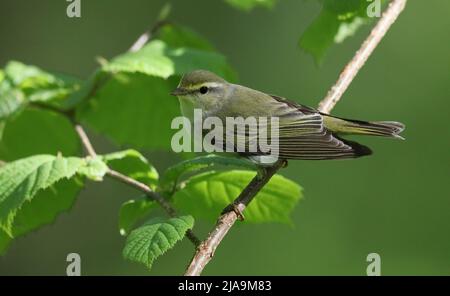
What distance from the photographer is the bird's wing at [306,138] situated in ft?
8.42

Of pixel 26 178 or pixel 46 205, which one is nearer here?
pixel 26 178

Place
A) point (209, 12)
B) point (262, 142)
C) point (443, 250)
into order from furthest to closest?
point (209, 12) → point (443, 250) → point (262, 142)

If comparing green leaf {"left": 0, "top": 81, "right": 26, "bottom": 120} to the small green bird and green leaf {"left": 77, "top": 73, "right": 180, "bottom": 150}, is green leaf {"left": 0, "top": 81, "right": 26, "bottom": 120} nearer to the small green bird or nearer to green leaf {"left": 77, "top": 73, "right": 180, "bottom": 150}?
green leaf {"left": 77, "top": 73, "right": 180, "bottom": 150}

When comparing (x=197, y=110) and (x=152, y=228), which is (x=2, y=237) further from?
(x=197, y=110)

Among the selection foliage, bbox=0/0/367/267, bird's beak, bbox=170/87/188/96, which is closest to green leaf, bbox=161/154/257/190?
foliage, bbox=0/0/367/267

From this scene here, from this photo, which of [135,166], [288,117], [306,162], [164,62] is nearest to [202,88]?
[164,62]

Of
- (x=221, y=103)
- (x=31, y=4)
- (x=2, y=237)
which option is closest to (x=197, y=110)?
(x=221, y=103)

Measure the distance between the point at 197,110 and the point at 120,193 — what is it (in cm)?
366

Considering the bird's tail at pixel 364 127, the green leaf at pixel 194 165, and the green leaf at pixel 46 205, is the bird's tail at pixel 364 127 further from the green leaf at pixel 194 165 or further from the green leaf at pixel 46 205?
the green leaf at pixel 46 205

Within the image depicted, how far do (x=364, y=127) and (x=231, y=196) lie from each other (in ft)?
2.29

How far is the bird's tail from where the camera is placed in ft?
8.94

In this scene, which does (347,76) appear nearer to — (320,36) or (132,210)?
(320,36)

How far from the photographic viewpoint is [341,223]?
5.60 metres

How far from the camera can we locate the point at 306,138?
2760 mm
